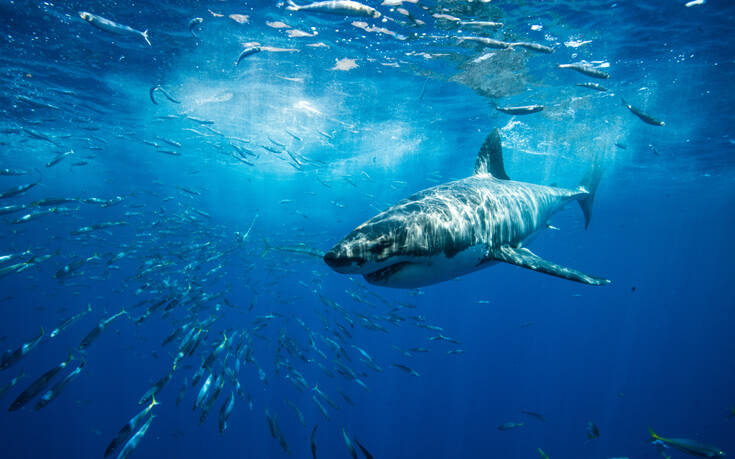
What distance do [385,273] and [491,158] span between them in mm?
4134

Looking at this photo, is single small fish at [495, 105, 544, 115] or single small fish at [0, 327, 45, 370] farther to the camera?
single small fish at [495, 105, 544, 115]

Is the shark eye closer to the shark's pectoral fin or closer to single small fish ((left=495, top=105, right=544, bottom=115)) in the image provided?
the shark's pectoral fin

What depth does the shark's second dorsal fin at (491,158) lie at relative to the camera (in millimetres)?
5793

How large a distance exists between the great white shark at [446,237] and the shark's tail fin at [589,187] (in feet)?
11.3

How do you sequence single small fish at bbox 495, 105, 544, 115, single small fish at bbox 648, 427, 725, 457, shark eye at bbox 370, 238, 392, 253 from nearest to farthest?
shark eye at bbox 370, 238, 392, 253 < single small fish at bbox 648, 427, 725, 457 < single small fish at bbox 495, 105, 544, 115

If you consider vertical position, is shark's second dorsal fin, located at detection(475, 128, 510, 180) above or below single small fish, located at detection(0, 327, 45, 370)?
above

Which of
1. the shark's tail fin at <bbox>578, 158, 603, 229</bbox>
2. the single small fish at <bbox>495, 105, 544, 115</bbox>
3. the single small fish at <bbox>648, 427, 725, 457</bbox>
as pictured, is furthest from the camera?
the shark's tail fin at <bbox>578, 158, 603, 229</bbox>

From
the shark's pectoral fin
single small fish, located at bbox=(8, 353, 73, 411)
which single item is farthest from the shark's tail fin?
single small fish, located at bbox=(8, 353, 73, 411)

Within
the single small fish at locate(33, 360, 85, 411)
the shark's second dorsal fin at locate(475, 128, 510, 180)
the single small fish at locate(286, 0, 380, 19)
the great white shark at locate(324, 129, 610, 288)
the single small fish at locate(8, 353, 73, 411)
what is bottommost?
the single small fish at locate(33, 360, 85, 411)

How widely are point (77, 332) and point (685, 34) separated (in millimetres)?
97573

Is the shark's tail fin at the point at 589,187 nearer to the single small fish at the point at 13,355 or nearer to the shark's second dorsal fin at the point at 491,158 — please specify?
the shark's second dorsal fin at the point at 491,158

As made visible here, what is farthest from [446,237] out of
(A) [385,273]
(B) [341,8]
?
(B) [341,8]

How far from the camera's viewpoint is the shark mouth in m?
2.84

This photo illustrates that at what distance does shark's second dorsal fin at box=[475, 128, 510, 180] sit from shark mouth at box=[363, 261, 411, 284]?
3.78m
